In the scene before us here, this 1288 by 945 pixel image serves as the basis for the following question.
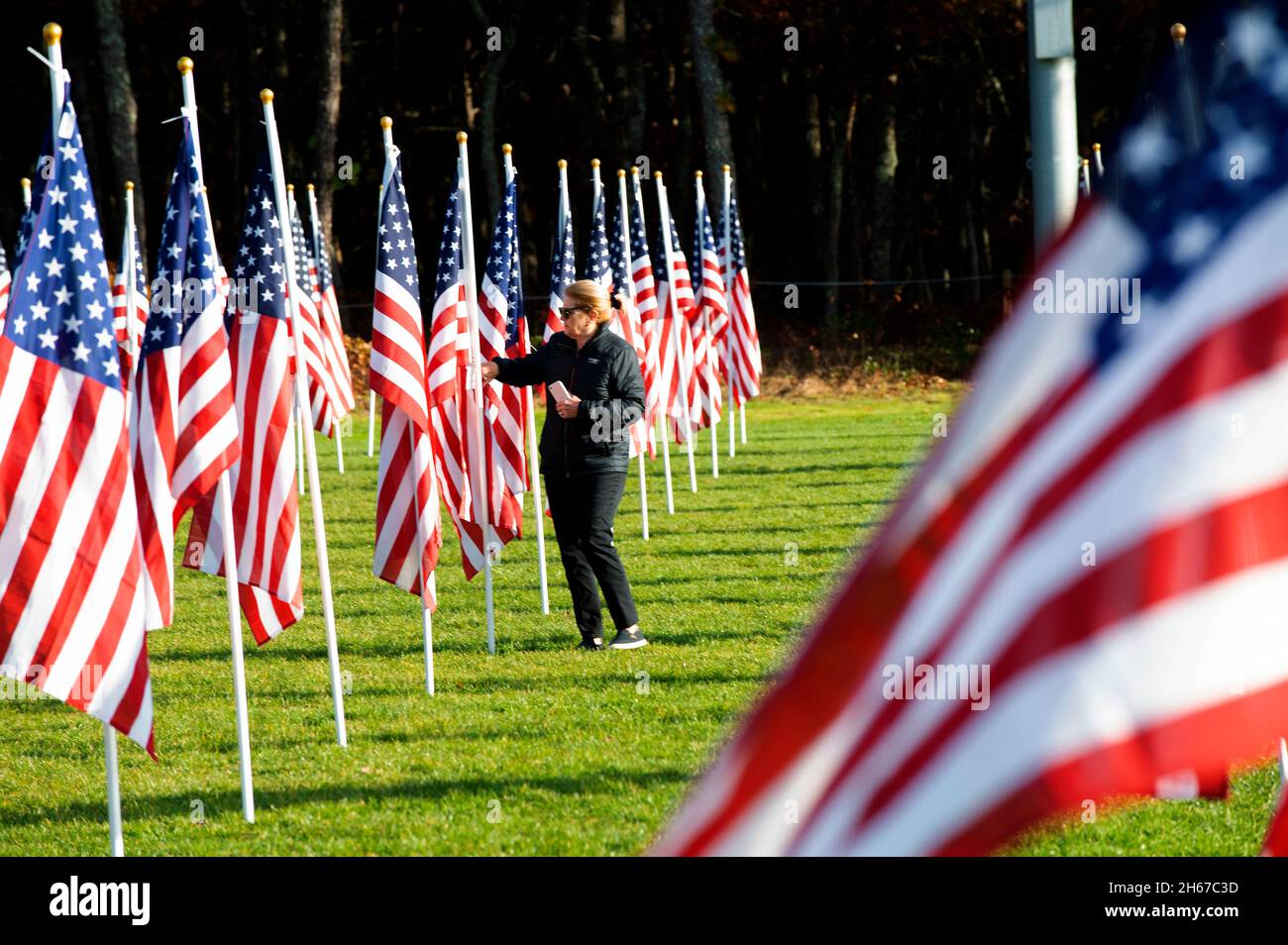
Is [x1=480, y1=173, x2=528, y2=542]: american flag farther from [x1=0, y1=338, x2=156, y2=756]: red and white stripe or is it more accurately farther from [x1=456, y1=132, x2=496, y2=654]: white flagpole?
[x1=0, y1=338, x2=156, y2=756]: red and white stripe

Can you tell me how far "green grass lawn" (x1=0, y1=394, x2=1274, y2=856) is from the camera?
6980mm

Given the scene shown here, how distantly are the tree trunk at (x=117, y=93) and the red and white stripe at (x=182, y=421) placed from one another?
26.7 m

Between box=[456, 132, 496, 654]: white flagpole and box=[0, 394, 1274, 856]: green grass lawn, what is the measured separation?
63 cm

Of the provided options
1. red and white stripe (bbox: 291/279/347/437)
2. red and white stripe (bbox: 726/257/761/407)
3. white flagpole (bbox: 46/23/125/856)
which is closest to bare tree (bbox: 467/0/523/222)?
red and white stripe (bbox: 726/257/761/407)

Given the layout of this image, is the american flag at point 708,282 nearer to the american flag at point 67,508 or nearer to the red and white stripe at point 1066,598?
the american flag at point 67,508

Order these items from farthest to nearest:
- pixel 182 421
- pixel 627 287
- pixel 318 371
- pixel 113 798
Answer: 1. pixel 627 287
2. pixel 318 371
3. pixel 182 421
4. pixel 113 798

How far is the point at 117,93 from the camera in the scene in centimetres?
3244

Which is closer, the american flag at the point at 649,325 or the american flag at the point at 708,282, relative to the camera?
the american flag at the point at 649,325

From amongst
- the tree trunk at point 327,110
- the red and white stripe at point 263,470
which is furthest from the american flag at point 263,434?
the tree trunk at point 327,110

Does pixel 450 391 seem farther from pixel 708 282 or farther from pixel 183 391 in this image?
pixel 708 282

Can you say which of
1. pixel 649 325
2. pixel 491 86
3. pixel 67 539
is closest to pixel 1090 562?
pixel 67 539

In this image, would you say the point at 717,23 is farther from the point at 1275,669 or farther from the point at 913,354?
the point at 1275,669

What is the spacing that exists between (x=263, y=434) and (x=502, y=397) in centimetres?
391

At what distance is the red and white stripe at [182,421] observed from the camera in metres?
7.02
